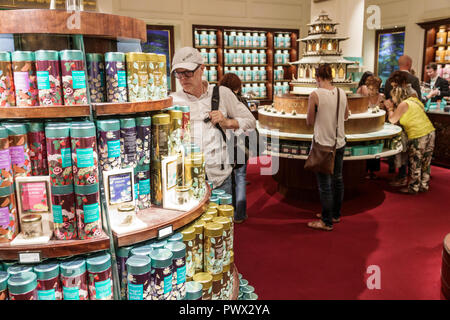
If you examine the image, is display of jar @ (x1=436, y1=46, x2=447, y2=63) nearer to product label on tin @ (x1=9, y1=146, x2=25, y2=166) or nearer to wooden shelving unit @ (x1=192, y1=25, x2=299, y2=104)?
wooden shelving unit @ (x1=192, y1=25, x2=299, y2=104)

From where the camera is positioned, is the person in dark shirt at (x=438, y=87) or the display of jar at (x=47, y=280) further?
the person in dark shirt at (x=438, y=87)

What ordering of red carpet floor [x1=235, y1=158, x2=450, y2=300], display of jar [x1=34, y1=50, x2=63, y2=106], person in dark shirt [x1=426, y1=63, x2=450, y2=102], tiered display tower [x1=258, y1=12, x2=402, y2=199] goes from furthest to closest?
1. person in dark shirt [x1=426, y1=63, x2=450, y2=102]
2. tiered display tower [x1=258, y1=12, x2=402, y2=199]
3. red carpet floor [x1=235, y1=158, x2=450, y2=300]
4. display of jar [x1=34, y1=50, x2=63, y2=106]

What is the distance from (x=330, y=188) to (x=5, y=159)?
10.2ft

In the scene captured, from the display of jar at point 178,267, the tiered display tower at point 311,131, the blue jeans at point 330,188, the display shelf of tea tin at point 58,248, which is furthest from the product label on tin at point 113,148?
the tiered display tower at point 311,131

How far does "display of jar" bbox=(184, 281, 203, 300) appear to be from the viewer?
1.63 metres

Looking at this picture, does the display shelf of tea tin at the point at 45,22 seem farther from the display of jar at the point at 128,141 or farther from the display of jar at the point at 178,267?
the display of jar at the point at 178,267

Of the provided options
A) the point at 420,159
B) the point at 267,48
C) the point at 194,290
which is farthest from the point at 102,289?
the point at 267,48

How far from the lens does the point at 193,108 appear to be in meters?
2.67

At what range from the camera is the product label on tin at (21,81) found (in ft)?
4.60

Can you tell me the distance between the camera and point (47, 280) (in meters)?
1.35

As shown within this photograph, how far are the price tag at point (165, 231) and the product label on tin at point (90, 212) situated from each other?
0.25 meters

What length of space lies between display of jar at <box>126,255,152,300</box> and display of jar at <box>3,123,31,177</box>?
0.51 metres

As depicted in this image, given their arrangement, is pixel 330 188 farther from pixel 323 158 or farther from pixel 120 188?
pixel 120 188

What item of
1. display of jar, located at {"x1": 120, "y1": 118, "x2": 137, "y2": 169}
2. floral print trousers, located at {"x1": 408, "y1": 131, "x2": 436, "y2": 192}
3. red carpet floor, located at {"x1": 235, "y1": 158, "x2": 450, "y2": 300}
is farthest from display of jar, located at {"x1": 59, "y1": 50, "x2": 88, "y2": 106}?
floral print trousers, located at {"x1": 408, "y1": 131, "x2": 436, "y2": 192}
